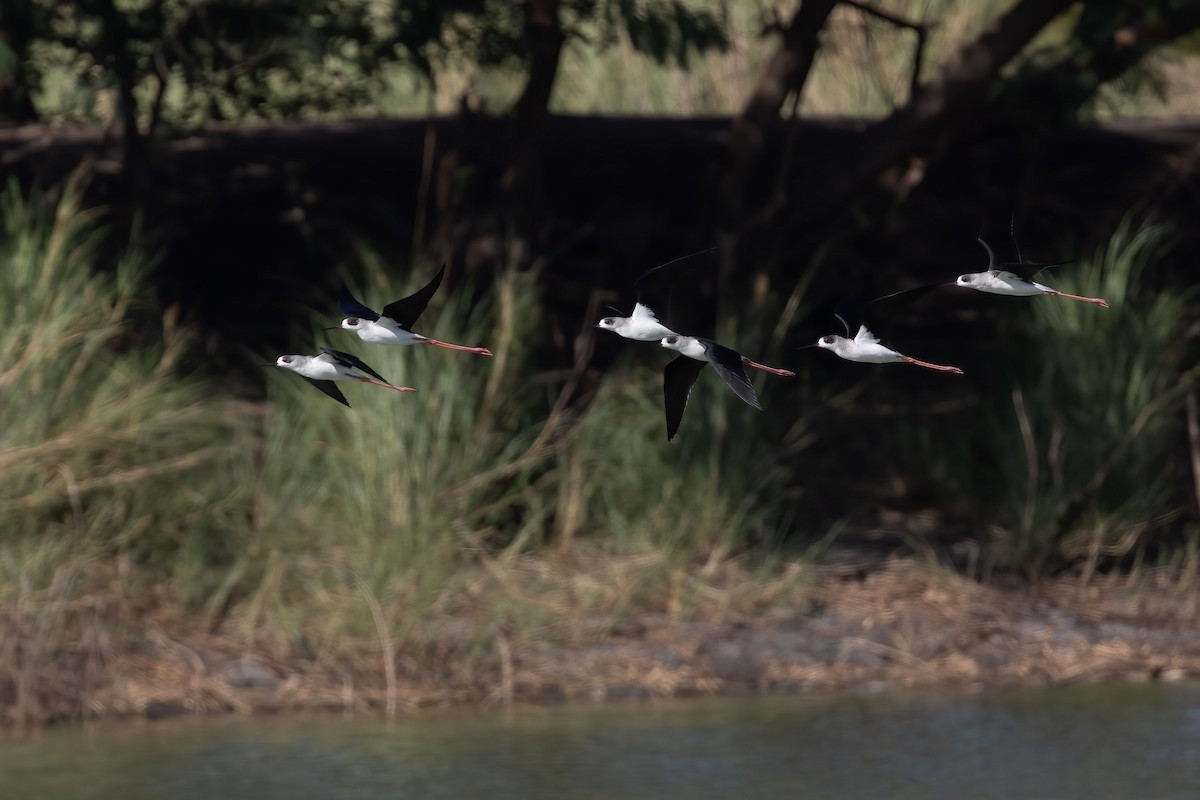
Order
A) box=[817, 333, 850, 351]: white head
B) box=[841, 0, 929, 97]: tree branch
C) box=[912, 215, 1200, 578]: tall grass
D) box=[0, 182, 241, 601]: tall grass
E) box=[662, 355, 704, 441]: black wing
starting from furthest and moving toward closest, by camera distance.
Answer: box=[912, 215, 1200, 578]: tall grass → box=[841, 0, 929, 97]: tree branch → box=[0, 182, 241, 601]: tall grass → box=[662, 355, 704, 441]: black wing → box=[817, 333, 850, 351]: white head

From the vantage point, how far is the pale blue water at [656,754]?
9.22m

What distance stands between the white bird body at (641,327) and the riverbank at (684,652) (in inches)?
261

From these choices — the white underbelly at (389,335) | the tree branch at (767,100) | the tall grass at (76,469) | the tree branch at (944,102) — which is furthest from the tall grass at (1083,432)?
the white underbelly at (389,335)

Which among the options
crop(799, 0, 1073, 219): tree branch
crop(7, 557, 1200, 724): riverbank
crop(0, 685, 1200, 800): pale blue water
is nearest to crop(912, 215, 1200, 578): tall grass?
crop(7, 557, 1200, 724): riverbank

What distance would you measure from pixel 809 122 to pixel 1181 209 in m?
3.15

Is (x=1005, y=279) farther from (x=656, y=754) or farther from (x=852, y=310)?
(x=656, y=754)

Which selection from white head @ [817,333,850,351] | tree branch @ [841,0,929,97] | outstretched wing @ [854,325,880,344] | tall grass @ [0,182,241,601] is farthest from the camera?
tree branch @ [841,0,929,97]

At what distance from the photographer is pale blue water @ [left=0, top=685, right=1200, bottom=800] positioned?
922 cm

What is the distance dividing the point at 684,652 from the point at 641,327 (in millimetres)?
7491

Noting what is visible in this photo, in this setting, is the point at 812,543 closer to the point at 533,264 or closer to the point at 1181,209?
the point at 533,264

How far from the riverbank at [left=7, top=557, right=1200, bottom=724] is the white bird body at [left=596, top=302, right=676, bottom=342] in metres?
6.63

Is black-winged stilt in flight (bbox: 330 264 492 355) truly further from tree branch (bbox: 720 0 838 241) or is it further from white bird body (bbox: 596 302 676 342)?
tree branch (bbox: 720 0 838 241)

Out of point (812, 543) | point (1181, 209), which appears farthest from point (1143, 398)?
point (1181, 209)

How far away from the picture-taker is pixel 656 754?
976 cm
